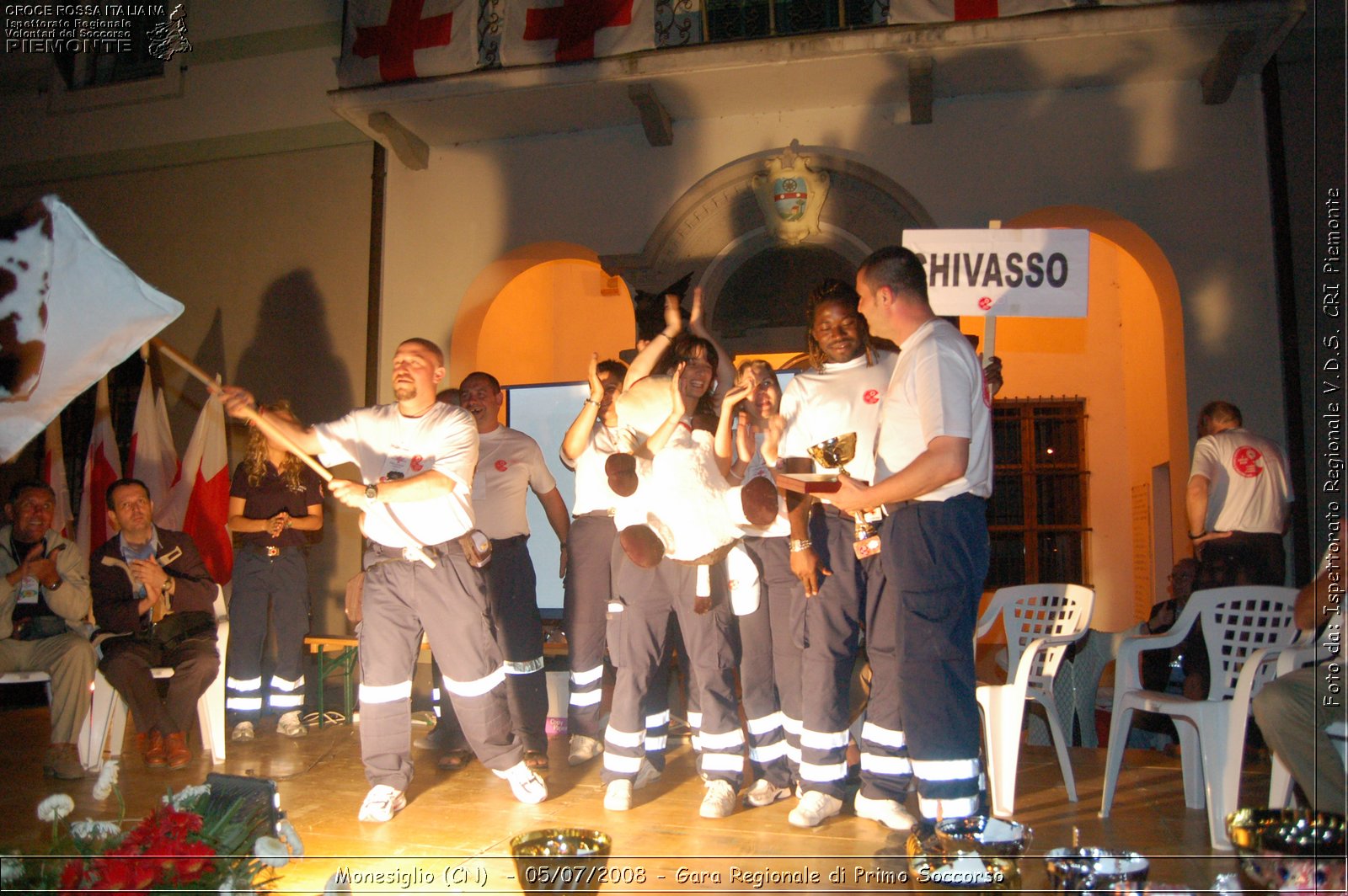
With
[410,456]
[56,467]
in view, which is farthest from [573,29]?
[56,467]

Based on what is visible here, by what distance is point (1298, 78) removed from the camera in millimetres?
7461

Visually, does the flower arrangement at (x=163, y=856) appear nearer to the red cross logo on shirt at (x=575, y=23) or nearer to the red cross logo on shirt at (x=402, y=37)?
the red cross logo on shirt at (x=575, y=23)

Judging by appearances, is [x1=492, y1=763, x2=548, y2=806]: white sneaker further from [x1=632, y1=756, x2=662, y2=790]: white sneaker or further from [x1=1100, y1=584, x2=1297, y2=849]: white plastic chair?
[x1=1100, y1=584, x2=1297, y2=849]: white plastic chair

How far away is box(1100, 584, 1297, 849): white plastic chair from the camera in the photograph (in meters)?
4.09

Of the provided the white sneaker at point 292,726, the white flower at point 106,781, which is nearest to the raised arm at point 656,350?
the white flower at point 106,781

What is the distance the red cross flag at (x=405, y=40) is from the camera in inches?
321

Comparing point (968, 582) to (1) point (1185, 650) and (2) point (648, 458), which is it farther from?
(1) point (1185, 650)

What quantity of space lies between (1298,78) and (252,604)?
8.68 metres

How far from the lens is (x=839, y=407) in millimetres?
4477

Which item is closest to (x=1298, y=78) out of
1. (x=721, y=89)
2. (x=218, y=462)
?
(x=721, y=89)

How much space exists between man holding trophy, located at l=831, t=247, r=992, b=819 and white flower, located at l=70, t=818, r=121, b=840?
2.79 meters

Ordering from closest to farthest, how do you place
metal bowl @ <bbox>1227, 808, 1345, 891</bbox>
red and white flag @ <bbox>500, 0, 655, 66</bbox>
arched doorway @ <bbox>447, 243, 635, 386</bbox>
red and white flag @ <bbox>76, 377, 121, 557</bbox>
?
1. metal bowl @ <bbox>1227, 808, 1345, 891</bbox>
2. red and white flag @ <bbox>500, 0, 655, 66</bbox>
3. arched doorway @ <bbox>447, 243, 635, 386</bbox>
4. red and white flag @ <bbox>76, 377, 121, 557</bbox>

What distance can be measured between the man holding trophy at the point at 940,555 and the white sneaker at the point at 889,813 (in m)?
0.64

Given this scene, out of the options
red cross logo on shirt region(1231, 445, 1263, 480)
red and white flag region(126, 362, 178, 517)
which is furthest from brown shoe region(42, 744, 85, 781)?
red cross logo on shirt region(1231, 445, 1263, 480)
